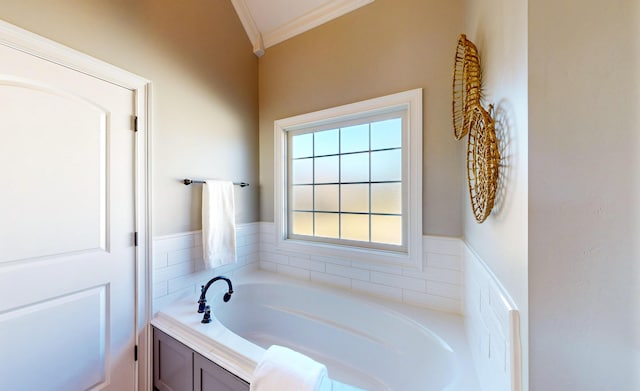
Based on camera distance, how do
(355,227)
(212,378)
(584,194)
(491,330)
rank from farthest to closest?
1. (355,227)
2. (212,378)
3. (491,330)
4. (584,194)

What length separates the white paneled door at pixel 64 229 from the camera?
1032mm

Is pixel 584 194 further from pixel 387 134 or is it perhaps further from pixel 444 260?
pixel 387 134

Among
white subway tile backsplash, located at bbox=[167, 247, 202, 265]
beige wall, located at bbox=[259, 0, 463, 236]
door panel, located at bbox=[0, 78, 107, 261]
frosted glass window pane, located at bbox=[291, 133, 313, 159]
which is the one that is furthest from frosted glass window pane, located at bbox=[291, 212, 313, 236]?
door panel, located at bbox=[0, 78, 107, 261]

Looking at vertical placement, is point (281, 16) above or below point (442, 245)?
above

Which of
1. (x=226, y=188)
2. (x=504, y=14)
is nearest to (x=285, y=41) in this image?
(x=226, y=188)

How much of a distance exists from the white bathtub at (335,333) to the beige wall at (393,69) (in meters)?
0.63

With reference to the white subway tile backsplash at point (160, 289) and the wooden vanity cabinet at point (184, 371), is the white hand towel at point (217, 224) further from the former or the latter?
the wooden vanity cabinet at point (184, 371)

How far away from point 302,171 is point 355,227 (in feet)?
2.50

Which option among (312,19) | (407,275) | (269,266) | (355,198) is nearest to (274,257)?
(269,266)

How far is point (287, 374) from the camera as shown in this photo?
0.89 meters

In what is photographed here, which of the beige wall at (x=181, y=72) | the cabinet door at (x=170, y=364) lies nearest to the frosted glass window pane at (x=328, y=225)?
the beige wall at (x=181, y=72)

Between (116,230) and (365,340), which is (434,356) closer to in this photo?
(365,340)

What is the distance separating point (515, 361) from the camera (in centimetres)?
59

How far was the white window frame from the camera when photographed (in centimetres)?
157
